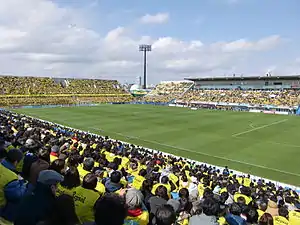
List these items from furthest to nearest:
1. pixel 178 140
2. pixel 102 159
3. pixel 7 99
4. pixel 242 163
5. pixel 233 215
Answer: pixel 7 99 < pixel 178 140 < pixel 242 163 < pixel 102 159 < pixel 233 215

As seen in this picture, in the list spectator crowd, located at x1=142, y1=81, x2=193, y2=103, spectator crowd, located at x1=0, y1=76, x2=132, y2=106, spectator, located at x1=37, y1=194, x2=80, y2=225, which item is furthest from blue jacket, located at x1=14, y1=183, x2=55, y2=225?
spectator crowd, located at x1=142, y1=81, x2=193, y2=103

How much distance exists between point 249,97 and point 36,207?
73.4 metres

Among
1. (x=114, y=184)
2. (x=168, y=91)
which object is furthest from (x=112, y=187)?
(x=168, y=91)

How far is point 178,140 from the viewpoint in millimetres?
27547

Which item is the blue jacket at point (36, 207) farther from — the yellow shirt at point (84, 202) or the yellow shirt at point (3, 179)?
the yellow shirt at point (3, 179)

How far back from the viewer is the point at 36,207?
3.56 meters

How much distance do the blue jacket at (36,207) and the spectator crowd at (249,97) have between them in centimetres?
6498

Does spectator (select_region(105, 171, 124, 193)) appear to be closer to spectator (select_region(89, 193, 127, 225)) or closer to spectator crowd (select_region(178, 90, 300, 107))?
spectator (select_region(89, 193, 127, 225))

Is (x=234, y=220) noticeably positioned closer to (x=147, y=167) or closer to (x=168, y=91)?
(x=147, y=167)

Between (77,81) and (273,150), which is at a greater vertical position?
(77,81)

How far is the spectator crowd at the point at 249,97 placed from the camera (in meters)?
64.6

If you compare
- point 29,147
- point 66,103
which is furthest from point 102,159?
point 66,103

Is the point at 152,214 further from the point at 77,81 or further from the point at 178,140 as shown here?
the point at 77,81

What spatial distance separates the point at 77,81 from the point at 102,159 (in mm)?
→ 85113
